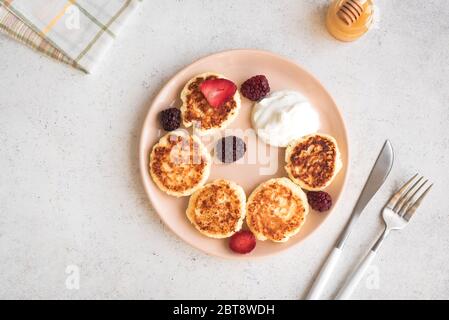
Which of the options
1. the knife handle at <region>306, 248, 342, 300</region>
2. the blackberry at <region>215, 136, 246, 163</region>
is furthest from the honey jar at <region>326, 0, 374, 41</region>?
the knife handle at <region>306, 248, 342, 300</region>

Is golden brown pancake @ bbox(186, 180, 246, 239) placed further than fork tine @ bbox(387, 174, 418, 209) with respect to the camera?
No

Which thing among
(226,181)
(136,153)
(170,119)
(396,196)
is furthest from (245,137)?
(396,196)

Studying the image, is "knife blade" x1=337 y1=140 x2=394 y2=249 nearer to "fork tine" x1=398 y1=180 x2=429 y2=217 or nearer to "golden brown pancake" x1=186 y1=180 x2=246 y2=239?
"fork tine" x1=398 y1=180 x2=429 y2=217

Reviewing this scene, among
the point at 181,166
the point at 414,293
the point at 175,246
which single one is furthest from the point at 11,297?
the point at 414,293

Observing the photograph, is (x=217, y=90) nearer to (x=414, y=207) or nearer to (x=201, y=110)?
(x=201, y=110)

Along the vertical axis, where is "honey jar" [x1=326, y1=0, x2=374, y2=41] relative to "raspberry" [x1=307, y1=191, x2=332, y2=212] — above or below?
above

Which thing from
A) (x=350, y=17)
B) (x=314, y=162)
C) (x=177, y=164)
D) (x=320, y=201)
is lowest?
(x=177, y=164)
